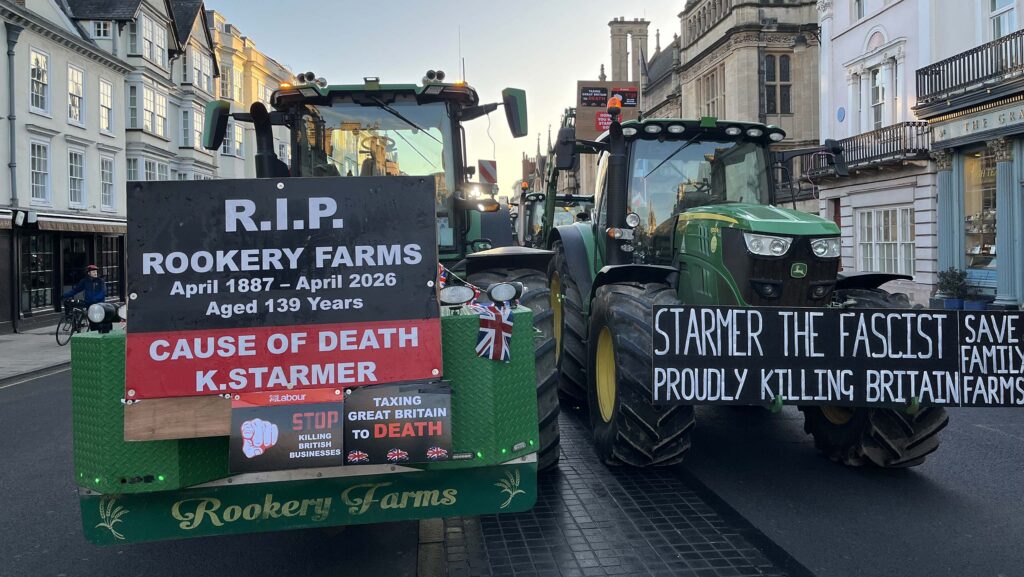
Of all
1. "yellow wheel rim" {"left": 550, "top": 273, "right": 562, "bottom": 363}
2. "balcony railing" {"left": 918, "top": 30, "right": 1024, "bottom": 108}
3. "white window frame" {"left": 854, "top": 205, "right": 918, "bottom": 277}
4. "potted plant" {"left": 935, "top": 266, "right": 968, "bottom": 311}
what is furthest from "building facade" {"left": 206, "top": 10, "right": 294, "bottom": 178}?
"yellow wheel rim" {"left": 550, "top": 273, "right": 562, "bottom": 363}

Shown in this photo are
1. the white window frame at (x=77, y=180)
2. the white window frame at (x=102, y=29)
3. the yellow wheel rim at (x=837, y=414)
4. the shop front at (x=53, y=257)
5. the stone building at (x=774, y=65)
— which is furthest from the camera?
the stone building at (x=774, y=65)

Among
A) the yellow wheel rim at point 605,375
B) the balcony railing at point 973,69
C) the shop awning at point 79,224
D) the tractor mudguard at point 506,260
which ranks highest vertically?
the balcony railing at point 973,69

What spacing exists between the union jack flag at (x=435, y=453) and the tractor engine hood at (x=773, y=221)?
3.02 meters

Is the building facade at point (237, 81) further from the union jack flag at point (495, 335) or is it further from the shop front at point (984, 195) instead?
the union jack flag at point (495, 335)

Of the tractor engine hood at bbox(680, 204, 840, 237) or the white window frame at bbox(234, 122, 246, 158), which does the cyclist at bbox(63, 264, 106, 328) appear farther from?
the white window frame at bbox(234, 122, 246, 158)

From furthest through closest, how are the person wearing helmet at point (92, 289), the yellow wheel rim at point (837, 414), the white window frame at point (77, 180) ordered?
1. the white window frame at point (77, 180)
2. the person wearing helmet at point (92, 289)
3. the yellow wheel rim at point (837, 414)

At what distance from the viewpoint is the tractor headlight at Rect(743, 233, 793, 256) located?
18.4 ft

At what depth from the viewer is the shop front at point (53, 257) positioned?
2162cm

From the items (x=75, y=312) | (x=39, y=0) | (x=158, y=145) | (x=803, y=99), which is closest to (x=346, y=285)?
(x=75, y=312)

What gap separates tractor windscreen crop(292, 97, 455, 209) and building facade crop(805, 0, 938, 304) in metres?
17.2

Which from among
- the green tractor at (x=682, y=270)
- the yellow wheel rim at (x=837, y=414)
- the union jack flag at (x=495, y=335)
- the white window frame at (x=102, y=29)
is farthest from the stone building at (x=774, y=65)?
the union jack flag at (x=495, y=335)

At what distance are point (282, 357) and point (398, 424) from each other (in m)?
0.62

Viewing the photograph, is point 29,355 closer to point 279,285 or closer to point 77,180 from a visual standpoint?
point 77,180

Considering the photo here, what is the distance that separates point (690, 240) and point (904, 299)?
5.45 feet
